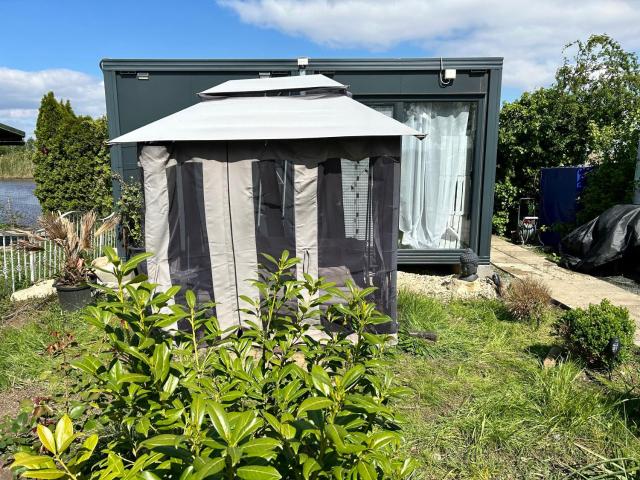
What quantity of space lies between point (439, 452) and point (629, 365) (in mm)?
2169

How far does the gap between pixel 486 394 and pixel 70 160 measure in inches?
381

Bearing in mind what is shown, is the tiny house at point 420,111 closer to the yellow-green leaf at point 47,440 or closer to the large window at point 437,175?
the large window at point 437,175

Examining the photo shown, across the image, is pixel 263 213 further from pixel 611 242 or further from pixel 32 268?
pixel 611 242

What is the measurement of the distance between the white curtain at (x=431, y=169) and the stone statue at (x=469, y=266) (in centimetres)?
51

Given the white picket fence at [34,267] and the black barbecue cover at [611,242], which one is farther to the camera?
the black barbecue cover at [611,242]

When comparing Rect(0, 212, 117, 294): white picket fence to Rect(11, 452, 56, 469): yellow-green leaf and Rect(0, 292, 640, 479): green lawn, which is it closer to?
Rect(0, 292, 640, 479): green lawn

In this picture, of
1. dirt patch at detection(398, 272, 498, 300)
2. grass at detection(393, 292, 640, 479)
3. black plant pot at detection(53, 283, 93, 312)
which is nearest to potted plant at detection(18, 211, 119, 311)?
black plant pot at detection(53, 283, 93, 312)

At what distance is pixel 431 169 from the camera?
6672mm

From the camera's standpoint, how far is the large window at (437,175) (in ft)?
21.3

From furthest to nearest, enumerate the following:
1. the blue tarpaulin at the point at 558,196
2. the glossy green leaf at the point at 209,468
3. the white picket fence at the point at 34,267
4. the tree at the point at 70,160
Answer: the tree at the point at 70,160
the blue tarpaulin at the point at 558,196
the white picket fence at the point at 34,267
the glossy green leaf at the point at 209,468

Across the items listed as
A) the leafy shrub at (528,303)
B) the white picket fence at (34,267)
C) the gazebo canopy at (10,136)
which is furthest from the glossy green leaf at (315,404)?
the gazebo canopy at (10,136)

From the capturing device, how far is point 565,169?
9609 millimetres

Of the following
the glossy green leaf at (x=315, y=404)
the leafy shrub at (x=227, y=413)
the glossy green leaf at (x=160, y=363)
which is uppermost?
the glossy green leaf at (x=160, y=363)

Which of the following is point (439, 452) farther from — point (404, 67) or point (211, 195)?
point (404, 67)
